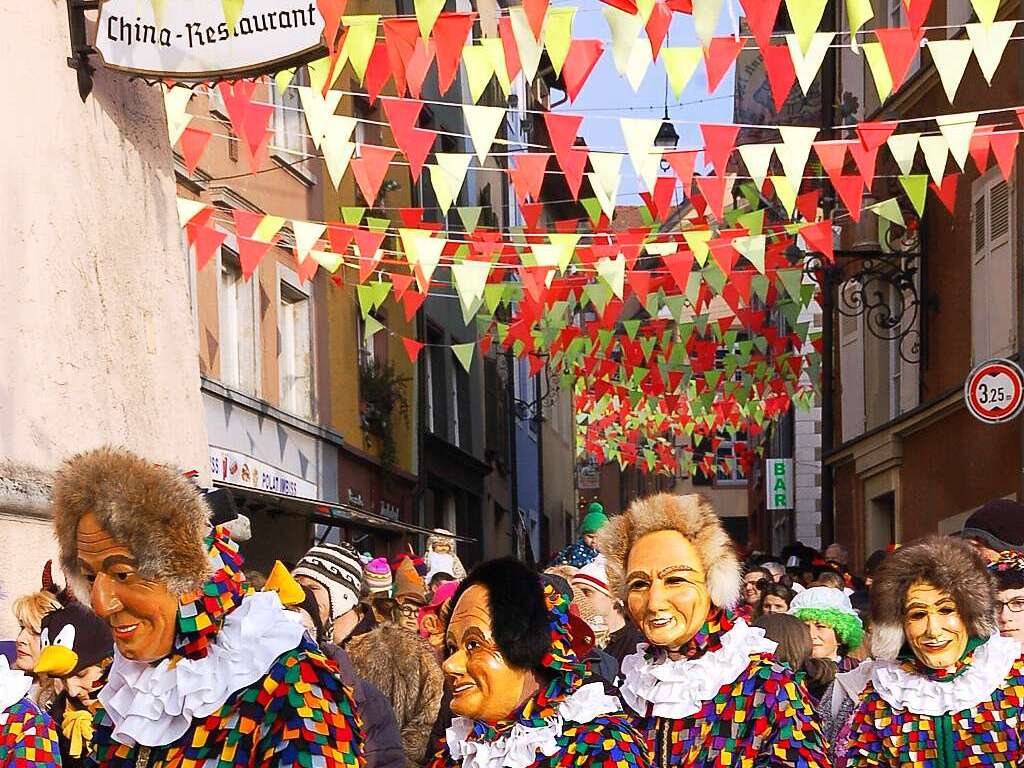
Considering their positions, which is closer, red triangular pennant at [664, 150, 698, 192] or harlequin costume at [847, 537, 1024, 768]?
harlequin costume at [847, 537, 1024, 768]

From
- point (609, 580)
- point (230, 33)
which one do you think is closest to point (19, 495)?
point (230, 33)

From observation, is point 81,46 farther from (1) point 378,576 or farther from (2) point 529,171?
(2) point 529,171

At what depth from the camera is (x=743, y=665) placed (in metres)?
4.90

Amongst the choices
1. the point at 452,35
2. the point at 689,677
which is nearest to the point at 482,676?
the point at 689,677

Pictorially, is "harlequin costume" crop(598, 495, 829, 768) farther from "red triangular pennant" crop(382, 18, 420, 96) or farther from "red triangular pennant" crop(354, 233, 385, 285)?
"red triangular pennant" crop(354, 233, 385, 285)

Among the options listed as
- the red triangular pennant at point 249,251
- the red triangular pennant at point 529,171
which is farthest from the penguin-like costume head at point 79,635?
the red triangular pennant at point 249,251

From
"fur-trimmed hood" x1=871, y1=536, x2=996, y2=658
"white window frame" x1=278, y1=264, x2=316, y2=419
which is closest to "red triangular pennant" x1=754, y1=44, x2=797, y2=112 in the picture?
"fur-trimmed hood" x1=871, y1=536, x2=996, y2=658

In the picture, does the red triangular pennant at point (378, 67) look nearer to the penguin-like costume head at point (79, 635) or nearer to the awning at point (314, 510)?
the awning at point (314, 510)

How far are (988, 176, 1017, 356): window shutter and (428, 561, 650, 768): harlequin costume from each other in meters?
13.0

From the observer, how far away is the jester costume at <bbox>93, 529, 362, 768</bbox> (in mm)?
3561

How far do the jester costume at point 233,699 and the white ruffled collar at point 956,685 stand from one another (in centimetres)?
245

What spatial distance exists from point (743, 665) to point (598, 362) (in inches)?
809

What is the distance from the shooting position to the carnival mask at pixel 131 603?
3684 mm

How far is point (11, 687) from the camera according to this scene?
4645 mm
